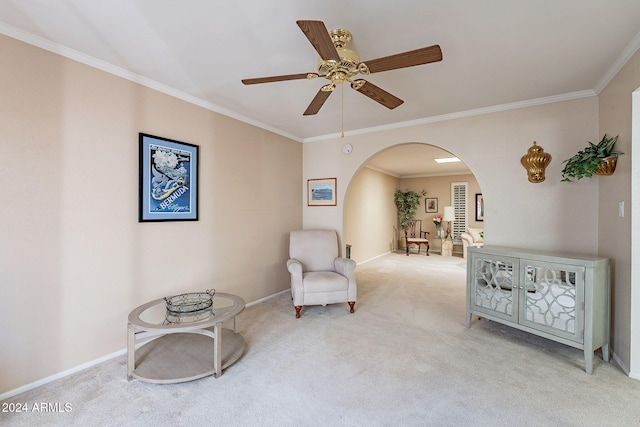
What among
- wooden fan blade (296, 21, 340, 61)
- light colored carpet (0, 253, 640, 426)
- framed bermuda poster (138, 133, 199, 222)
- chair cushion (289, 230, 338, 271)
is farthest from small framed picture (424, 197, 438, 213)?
wooden fan blade (296, 21, 340, 61)

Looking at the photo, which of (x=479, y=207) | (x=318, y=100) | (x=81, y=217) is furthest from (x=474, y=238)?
(x=81, y=217)

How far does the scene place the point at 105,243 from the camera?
231 centimetres

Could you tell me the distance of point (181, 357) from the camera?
223 centimetres

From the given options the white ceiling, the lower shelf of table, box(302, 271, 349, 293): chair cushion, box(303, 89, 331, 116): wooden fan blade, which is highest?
the white ceiling

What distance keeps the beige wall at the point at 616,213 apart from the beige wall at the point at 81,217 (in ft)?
11.8

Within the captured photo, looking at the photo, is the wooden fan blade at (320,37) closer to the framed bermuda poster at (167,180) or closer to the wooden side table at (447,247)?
the framed bermuda poster at (167,180)

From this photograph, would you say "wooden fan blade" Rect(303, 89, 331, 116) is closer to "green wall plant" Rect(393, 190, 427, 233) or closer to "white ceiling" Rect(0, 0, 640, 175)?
"white ceiling" Rect(0, 0, 640, 175)

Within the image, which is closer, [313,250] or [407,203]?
[313,250]

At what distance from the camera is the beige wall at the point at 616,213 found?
2.04m

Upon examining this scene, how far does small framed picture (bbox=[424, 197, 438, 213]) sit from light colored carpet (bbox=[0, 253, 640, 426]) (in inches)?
239

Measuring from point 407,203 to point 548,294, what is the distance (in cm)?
633

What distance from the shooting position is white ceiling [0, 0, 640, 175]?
1644 millimetres

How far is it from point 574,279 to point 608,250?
1.75 feet

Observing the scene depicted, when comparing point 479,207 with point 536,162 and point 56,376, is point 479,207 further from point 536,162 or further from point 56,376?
point 56,376
